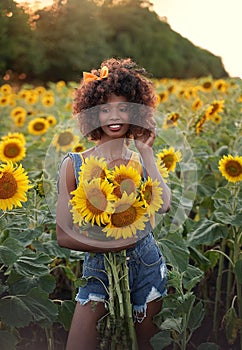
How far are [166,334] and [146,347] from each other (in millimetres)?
148

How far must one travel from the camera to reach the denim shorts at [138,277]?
6.99 feet

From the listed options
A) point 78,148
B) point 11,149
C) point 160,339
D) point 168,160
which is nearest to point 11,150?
point 11,149

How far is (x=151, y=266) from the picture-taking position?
218 centimetres

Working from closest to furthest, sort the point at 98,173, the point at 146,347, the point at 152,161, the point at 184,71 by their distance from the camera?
the point at 98,173 < the point at 152,161 < the point at 146,347 < the point at 184,71

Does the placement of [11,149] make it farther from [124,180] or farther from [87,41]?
[87,41]

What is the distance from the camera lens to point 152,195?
1.95 metres

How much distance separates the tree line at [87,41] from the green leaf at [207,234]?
774mm

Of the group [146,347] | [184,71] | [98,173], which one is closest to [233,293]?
[146,347]

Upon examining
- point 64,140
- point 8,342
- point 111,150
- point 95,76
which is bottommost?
point 8,342

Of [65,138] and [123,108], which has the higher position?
[65,138]

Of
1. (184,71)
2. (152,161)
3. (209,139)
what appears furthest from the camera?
(184,71)

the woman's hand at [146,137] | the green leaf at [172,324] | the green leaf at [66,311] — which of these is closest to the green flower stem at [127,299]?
the green leaf at [172,324]

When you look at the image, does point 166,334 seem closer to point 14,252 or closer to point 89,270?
point 89,270

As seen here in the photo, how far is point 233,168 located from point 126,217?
0.88 m
